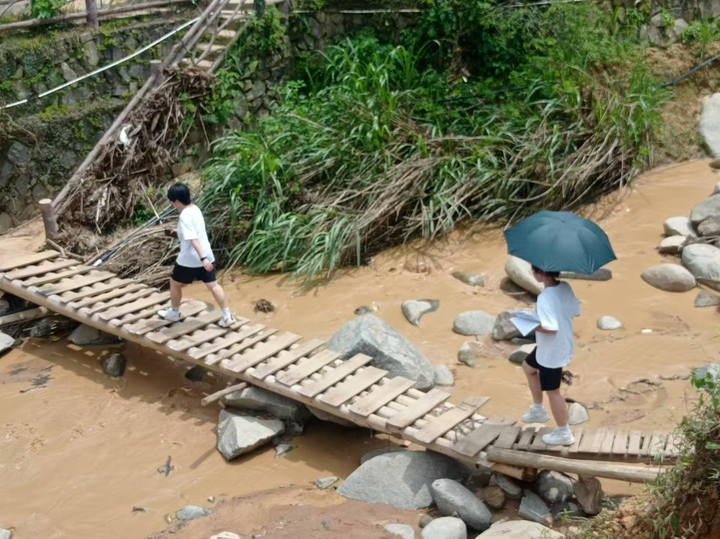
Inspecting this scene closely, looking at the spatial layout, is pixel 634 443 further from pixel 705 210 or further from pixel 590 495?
pixel 705 210

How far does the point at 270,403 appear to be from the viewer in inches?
234

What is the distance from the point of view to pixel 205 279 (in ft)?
21.1

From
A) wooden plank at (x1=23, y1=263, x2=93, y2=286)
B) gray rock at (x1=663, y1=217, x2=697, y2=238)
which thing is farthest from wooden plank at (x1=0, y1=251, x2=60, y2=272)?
gray rock at (x1=663, y1=217, x2=697, y2=238)

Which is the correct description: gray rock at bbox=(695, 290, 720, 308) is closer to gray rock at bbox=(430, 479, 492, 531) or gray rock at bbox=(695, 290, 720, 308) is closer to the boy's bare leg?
the boy's bare leg

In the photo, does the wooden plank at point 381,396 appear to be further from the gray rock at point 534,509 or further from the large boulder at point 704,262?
the large boulder at point 704,262

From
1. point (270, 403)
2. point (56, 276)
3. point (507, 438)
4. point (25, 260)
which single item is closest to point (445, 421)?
point (507, 438)

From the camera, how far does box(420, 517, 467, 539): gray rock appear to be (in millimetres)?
4551

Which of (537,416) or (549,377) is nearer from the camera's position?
(549,377)

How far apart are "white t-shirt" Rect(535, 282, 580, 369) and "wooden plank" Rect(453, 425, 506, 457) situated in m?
0.65

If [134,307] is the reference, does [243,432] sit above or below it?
below

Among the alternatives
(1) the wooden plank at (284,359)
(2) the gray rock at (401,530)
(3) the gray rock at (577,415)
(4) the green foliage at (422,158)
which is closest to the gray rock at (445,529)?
(2) the gray rock at (401,530)

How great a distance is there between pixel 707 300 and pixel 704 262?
43 cm

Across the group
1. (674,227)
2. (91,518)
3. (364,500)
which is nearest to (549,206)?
(674,227)

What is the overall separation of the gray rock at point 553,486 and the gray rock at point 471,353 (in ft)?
4.93
